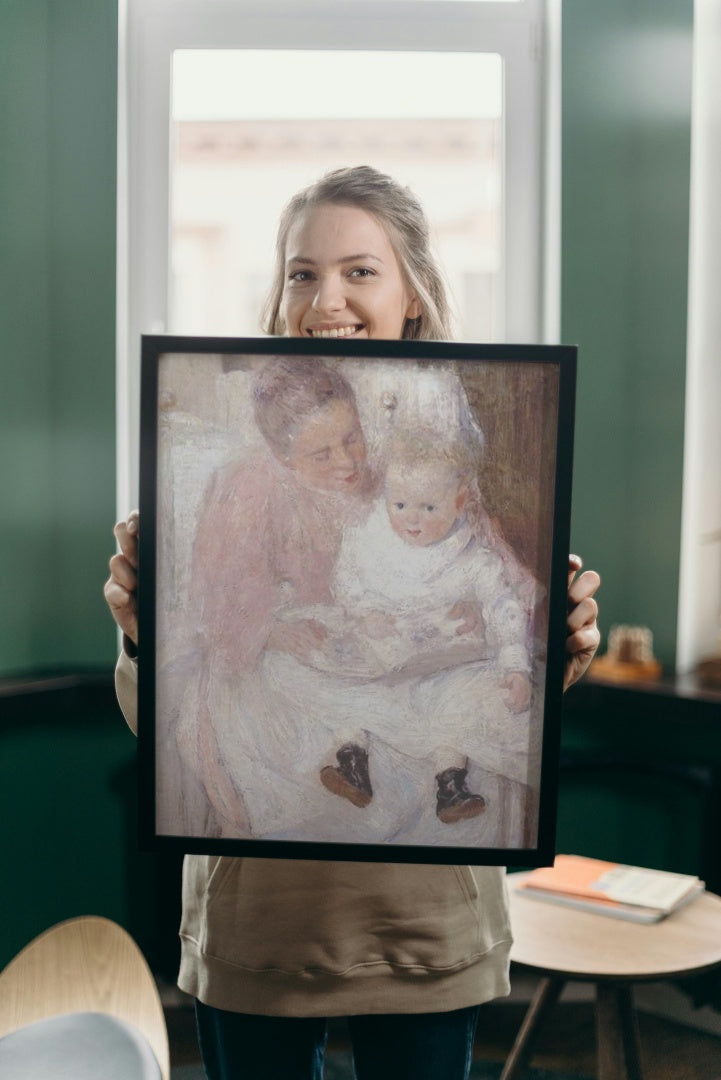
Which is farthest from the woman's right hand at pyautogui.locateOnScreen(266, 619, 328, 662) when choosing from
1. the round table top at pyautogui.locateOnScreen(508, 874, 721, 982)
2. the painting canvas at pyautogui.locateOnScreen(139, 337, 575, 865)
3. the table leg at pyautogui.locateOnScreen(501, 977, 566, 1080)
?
the table leg at pyautogui.locateOnScreen(501, 977, 566, 1080)

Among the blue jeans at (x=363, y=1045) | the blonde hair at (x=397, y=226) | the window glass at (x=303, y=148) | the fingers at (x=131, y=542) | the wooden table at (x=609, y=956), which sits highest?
the window glass at (x=303, y=148)

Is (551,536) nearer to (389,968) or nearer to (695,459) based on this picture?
(389,968)

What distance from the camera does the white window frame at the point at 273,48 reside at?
2.57 meters

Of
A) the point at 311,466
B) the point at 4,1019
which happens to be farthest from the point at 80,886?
the point at 311,466

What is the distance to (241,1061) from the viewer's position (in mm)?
1102

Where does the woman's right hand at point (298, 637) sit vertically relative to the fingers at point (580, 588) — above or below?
below

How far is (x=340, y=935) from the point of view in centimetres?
108

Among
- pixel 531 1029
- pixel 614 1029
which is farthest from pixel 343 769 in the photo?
pixel 531 1029

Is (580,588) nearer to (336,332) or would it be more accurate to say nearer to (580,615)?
(580,615)

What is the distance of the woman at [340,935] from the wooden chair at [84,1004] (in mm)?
165

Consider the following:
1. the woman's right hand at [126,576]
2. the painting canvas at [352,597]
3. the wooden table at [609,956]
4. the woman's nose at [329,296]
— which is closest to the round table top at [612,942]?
the wooden table at [609,956]

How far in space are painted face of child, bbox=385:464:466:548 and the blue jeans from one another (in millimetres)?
509

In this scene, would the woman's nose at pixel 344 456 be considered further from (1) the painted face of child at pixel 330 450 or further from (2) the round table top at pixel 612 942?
(2) the round table top at pixel 612 942

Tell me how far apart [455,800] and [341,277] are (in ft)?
1.89
